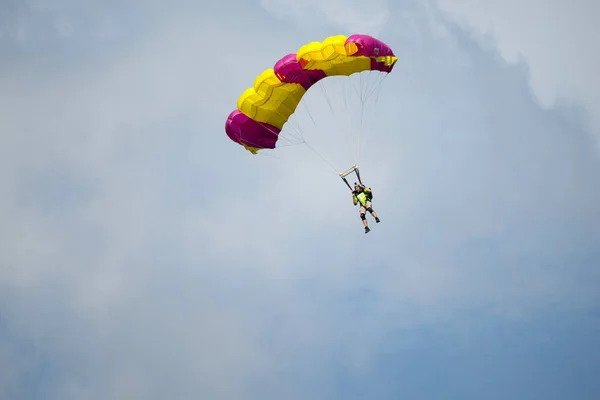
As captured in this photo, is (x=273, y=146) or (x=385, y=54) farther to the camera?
(x=273, y=146)

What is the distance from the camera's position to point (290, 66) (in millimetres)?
35719

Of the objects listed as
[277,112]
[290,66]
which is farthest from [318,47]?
[277,112]

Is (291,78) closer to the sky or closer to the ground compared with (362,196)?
closer to the sky

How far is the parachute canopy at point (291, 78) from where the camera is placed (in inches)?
1390

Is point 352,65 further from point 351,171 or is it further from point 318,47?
point 351,171

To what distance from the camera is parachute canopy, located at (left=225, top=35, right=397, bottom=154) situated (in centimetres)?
3531

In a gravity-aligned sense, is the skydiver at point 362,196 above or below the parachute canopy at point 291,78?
below

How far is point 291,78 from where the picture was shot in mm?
36062

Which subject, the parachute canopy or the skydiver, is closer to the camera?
the parachute canopy

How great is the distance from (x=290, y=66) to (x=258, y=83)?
5.66 ft

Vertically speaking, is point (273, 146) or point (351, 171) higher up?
point (273, 146)

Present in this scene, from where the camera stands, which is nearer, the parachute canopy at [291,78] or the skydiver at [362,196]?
the parachute canopy at [291,78]

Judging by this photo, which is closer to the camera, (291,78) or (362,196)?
(362,196)

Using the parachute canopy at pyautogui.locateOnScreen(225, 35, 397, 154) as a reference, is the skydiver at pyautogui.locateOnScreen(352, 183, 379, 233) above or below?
below
